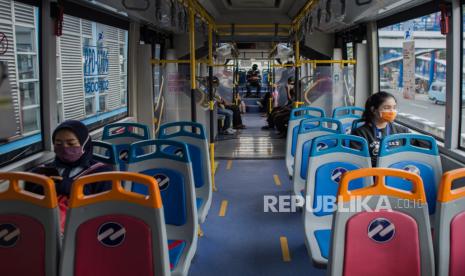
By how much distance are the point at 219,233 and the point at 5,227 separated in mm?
2919

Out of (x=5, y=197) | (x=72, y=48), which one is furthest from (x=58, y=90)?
(x=5, y=197)

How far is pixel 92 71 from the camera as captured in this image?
21.3 feet

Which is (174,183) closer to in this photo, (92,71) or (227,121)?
(92,71)

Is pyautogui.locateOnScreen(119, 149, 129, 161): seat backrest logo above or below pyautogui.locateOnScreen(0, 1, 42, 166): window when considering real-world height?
below

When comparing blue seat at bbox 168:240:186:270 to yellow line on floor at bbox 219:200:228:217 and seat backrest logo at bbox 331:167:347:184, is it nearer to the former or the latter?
seat backrest logo at bbox 331:167:347:184

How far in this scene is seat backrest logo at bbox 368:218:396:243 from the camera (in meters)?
2.21

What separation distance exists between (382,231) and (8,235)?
1.82m

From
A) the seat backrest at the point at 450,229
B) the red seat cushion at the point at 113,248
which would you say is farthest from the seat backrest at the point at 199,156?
the seat backrest at the point at 450,229

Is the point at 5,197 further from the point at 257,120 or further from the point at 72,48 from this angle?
the point at 257,120

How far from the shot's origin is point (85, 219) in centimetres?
216

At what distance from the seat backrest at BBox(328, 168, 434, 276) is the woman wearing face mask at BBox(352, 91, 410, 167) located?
74.1 inches

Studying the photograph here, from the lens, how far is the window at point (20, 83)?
400 centimetres

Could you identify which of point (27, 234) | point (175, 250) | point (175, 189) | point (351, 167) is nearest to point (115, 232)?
point (27, 234)

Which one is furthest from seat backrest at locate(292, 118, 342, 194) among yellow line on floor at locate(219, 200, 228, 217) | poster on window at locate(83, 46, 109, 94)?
poster on window at locate(83, 46, 109, 94)
